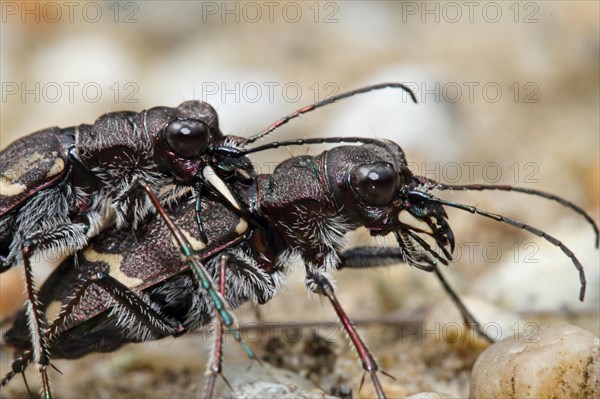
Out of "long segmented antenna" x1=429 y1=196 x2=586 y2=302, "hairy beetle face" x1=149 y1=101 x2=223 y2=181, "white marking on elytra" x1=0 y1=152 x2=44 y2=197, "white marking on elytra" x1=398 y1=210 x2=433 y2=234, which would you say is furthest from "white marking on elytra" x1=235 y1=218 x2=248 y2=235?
"white marking on elytra" x1=0 y1=152 x2=44 y2=197

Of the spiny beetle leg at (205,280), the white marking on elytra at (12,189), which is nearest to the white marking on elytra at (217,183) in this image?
the spiny beetle leg at (205,280)

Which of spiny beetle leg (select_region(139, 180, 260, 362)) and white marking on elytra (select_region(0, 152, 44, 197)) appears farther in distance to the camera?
white marking on elytra (select_region(0, 152, 44, 197))

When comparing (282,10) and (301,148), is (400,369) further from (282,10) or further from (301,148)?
(282,10)

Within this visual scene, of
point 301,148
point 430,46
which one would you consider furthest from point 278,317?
point 430,46

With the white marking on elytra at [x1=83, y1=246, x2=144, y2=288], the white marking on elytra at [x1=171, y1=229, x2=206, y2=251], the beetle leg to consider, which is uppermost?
the white marking on elytra at [x1=171, y1=229, x2=206, y2=251]

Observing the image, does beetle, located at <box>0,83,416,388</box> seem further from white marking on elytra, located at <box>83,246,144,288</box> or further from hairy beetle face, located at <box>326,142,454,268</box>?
hairy beetle face, located at <box>326,142,454,268</box>

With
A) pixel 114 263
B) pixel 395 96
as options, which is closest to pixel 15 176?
pixel 114 263

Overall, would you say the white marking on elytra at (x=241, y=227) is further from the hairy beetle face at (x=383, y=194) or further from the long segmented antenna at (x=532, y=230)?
the long segmented antenna at (x=532, y=230)
